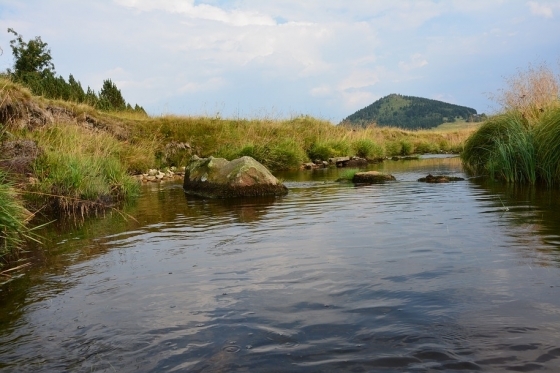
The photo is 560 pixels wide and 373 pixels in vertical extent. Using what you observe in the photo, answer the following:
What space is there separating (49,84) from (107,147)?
57.6 ft

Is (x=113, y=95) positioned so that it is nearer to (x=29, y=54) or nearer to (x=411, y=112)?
(x=29, y=54)

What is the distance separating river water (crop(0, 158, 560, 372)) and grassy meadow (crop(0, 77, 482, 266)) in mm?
1564

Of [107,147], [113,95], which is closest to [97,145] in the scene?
[107,147]

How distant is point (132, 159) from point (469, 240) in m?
15.1

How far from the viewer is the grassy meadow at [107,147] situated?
28.5 feet

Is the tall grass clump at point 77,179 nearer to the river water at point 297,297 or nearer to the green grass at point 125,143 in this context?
the green grass at point 125,143

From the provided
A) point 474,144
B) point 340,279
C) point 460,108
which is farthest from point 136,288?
point 460,108

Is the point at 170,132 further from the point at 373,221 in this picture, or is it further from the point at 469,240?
the point at 469,240

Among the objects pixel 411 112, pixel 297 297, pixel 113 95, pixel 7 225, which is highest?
pixel 411 112

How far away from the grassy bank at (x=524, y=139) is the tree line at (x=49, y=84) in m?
17.2

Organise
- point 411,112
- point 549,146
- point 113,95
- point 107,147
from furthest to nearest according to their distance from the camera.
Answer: point 411,112 → point 113,95 → point 107,147 → point 549,146

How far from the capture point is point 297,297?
378 cm

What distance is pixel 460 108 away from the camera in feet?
423

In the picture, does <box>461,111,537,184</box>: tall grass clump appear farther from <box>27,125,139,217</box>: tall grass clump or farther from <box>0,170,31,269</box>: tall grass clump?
<box>0,170,31,269</box>: tall grass clump
